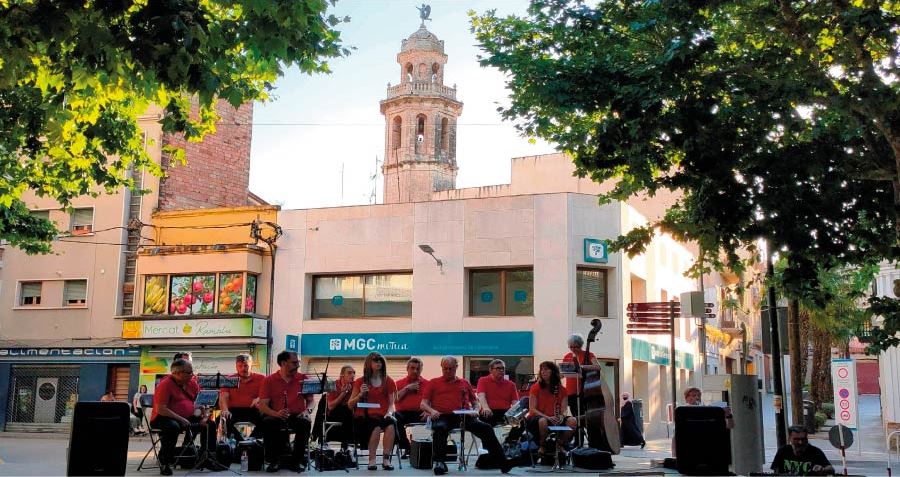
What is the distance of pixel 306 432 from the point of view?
1241cm

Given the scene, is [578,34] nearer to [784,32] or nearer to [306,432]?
[784,32]

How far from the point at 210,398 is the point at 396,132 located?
6455cm

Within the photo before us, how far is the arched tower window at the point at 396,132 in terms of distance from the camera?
248 ft

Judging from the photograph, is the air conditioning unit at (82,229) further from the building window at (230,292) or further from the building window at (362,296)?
the building window at (362,296)

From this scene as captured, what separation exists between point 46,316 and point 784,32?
27816mm

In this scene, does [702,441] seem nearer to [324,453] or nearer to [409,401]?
[409,401]

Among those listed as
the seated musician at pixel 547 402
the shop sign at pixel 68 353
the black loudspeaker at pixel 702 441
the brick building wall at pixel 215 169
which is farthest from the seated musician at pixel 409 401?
the brick building wall at pixel 215 169

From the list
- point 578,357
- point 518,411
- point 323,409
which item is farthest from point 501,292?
point 578,357

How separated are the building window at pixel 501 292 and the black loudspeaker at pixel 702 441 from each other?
1824cm

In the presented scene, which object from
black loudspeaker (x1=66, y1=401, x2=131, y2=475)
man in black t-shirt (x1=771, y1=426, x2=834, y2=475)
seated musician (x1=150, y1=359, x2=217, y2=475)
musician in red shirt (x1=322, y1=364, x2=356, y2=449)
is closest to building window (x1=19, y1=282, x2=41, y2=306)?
seated musician (x1=150, y1=359, x2=217, y2=475)

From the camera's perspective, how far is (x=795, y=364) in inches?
656

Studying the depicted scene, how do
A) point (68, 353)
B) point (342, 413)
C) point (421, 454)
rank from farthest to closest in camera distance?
point (68, 353)
point (342, 413)
point (421, 454)

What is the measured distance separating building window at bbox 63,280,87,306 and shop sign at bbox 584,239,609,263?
56.7 ft

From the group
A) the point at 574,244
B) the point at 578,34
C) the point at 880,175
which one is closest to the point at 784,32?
the point at 880,175
